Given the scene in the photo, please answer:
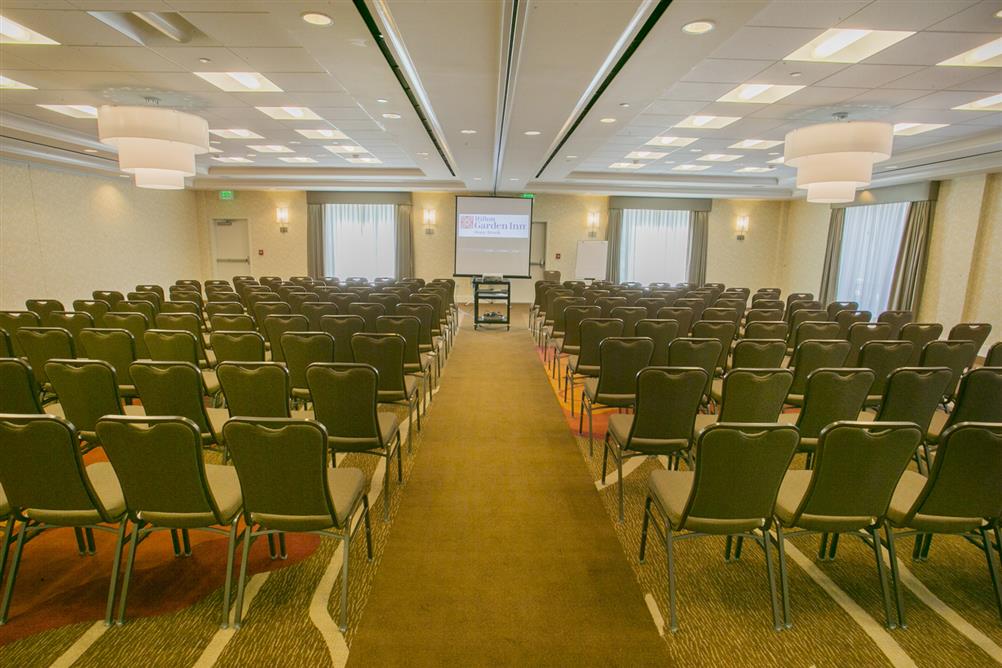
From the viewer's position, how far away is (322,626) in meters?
2.31

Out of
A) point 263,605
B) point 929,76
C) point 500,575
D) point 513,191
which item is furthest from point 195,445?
point 513,191

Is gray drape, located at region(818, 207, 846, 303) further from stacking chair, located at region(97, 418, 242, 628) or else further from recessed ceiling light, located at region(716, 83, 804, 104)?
stacking chair, located at region(97, 418, 242, 628)

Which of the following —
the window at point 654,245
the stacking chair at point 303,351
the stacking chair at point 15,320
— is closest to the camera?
the stacking chair at point 303,351

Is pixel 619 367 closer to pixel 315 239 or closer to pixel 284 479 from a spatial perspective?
pixel 284 479

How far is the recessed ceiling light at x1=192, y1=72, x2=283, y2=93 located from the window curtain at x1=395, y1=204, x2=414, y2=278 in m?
8.81

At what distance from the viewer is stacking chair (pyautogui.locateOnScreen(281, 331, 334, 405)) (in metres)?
3.98

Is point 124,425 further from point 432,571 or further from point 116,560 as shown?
point 432,571

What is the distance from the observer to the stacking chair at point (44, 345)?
4110 millimetres

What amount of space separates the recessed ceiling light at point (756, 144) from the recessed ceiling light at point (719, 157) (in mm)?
818

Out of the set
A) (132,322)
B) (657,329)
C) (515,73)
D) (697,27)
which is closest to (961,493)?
(657,329)

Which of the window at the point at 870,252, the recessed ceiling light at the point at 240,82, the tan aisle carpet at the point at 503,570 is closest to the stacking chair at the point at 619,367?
the tan aisle carpet at the point at 503,570

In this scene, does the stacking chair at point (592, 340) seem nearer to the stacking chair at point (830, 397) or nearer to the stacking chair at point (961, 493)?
the stacking chair at point (830, 397)

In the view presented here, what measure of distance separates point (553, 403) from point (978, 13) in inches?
188

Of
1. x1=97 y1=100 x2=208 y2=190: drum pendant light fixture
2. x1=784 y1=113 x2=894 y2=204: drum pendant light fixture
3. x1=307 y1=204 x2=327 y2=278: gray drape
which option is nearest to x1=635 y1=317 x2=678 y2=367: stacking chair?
x1=784 y1=113 x2=894 y2=204: drum pendant light fixture
